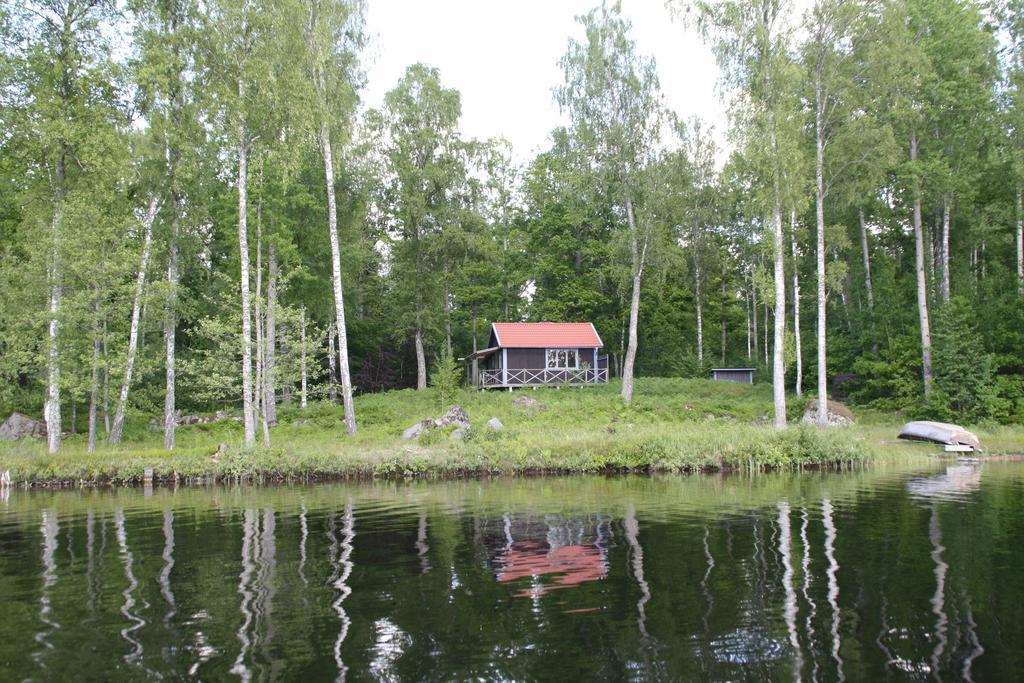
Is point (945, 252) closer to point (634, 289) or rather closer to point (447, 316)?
point (634, 289)

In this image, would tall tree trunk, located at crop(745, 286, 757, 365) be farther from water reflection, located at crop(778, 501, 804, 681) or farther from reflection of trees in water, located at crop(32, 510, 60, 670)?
reflection of trees in water, located at crop(32, 510, 60, 670)

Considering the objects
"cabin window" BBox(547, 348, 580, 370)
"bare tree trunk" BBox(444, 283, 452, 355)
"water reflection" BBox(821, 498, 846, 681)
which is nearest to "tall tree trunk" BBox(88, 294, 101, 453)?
"water reflection" BBox(821, 498, 846, 681)

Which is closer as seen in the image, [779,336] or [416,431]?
[779,336]

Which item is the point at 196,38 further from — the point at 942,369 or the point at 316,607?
the point at 942,369

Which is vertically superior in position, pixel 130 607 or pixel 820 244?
pixel 820 244

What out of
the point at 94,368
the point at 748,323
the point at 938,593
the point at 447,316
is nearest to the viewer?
the point at 938,593

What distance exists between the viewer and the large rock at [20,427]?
83.6ft

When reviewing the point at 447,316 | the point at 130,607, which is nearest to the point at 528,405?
the point at 447,316

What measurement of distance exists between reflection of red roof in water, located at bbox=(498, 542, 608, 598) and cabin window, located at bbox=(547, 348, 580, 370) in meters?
30.4

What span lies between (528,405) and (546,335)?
10993 millimetres

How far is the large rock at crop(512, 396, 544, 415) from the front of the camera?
2925 centimetres

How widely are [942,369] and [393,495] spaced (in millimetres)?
22080

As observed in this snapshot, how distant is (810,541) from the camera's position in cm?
997

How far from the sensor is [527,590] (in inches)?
306
